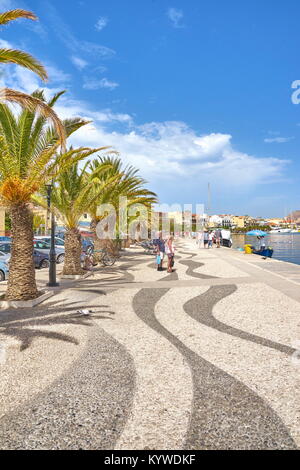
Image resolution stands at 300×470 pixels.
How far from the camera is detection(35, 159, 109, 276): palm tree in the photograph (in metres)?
13.7

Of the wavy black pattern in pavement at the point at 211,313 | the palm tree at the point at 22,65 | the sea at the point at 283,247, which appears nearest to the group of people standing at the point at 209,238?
the sea at the point at 283,247

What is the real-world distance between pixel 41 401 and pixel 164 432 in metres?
1.51

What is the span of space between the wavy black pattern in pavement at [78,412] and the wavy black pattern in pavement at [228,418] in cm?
77

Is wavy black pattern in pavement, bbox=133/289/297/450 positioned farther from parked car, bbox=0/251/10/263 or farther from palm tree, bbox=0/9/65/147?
parked car, bbox=0/251/10/263

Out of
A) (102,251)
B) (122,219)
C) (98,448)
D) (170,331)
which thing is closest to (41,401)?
(98,448)

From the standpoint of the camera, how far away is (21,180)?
8836mm

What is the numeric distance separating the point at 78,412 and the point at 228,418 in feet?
5.16

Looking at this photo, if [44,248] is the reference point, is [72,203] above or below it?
above

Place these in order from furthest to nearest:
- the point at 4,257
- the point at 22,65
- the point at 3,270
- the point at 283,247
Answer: the point at 283,247 < the point at 4,257 < the point at 3,270 < the point at 22,65

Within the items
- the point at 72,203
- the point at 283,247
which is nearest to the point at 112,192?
the point at 72,203

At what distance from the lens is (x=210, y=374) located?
430cm

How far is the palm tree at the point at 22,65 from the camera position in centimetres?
600

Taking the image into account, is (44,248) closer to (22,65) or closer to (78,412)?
(22,65)

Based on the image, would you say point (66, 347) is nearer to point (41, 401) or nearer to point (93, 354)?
point (93, 354)
